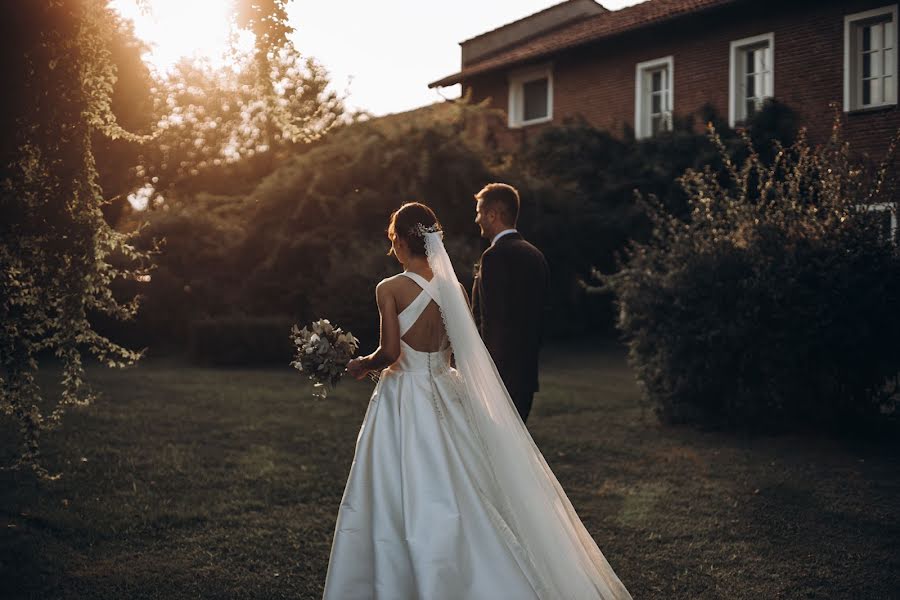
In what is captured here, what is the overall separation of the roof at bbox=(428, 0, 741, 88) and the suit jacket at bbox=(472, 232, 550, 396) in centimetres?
1446

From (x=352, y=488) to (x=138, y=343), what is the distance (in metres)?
15.8

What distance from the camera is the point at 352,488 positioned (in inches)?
163

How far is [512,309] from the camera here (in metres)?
5.73

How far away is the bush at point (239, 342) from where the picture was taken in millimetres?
15656

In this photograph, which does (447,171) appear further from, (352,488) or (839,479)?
(352,488)

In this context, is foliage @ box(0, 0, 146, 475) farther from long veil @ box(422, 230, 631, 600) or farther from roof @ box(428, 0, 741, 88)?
roof @ box(428, 0, 741, 88)

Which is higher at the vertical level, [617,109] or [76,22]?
[617,109]

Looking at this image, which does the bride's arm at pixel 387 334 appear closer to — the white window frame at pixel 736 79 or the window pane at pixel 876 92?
the window pane at pixel 876 92

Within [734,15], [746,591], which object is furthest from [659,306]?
[734,15]

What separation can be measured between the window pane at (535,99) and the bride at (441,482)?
766 inches

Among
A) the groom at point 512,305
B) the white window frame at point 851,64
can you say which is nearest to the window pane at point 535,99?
the white window frame at point 851,64

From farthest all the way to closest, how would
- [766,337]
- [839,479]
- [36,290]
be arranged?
1. [766,337]
2. [839,479]
3. [36,290]

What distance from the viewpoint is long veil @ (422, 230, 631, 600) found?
13.3 feet

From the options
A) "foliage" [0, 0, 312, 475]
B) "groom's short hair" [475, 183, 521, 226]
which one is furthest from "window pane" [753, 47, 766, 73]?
"foliage" [0, 0, 312, 475]
